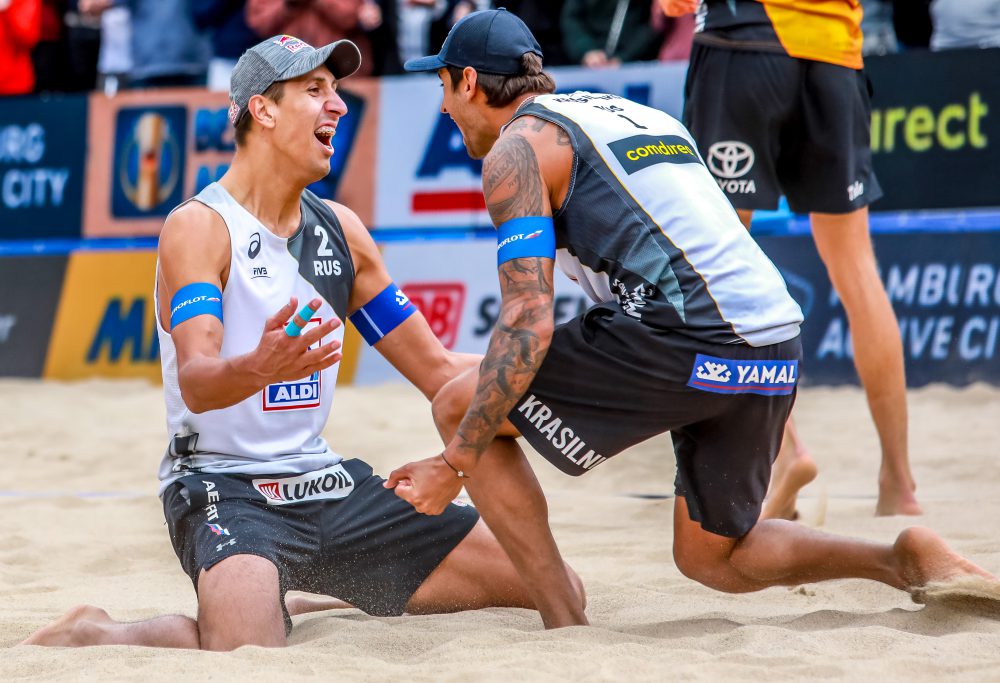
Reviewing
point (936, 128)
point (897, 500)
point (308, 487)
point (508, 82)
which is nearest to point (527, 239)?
point (508, 82)

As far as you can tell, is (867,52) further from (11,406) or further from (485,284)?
(11,406)

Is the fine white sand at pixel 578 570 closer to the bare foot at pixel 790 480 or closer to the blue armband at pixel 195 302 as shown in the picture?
the bare foot at pixel 790 480

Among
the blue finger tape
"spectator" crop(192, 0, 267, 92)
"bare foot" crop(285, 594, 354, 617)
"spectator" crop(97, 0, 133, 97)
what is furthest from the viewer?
"spectator" crop(97, 0, 133, 97)

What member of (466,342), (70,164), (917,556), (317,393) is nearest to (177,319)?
(317,393)

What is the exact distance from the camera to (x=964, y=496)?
4.89m

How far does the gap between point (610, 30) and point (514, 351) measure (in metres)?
5.23

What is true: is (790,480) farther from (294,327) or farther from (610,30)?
(610,30)

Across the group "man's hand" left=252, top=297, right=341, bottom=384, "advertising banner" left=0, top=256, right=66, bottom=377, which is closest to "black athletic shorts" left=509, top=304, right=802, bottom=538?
"man's hand" left=252, top=297, right=341, bottom=384

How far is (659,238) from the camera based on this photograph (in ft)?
10.3

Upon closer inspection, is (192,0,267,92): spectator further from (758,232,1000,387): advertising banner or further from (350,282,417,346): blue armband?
(350,282,417,346): blue armband

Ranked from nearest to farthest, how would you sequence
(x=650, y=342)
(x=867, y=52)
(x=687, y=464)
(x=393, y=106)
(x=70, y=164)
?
1. (x=650, y=342)
2. (x=687, y=464)
3. (x=867, y=52)
4. (x=393, y=106)
5. (x=70, y=164)

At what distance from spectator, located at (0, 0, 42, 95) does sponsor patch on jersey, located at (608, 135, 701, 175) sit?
6.63 m

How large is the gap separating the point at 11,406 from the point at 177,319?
4374 millimetres

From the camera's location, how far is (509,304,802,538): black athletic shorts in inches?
124
